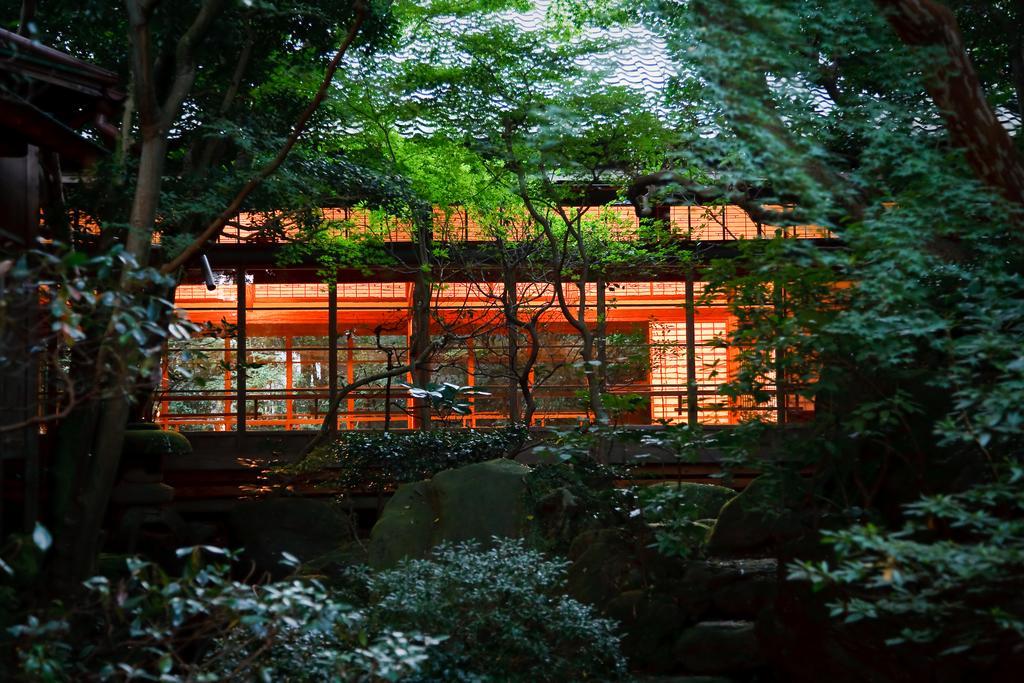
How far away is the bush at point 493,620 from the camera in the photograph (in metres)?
5.88

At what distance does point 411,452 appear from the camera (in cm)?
988

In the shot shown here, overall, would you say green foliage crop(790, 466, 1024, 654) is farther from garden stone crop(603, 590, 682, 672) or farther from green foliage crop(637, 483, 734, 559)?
garden stone crop(603, 590, 682, 672)

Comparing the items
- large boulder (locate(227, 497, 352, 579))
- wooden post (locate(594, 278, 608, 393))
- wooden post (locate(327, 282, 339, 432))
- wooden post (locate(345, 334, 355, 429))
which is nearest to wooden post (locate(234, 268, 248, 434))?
wooden post (locate(327, 282, 339, 432))

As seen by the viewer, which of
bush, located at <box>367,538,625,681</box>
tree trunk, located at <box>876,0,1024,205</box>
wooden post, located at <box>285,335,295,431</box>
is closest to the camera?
tree trunk, located at <box>876,0,1024,205</box>

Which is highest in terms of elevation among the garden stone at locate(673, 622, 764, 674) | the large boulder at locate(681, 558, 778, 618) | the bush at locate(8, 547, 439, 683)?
the bush at locate(8, 547, 439, 683)

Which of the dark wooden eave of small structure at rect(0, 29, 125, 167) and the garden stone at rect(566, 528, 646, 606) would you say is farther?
the garden stone at rect(566, 528, 646, 606)

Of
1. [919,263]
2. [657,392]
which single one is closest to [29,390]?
[919,263]

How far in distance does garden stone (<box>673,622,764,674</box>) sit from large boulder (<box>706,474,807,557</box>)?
2.54 feet

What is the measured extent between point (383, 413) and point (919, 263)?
32.8 feet

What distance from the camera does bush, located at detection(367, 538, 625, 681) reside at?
19.3ft

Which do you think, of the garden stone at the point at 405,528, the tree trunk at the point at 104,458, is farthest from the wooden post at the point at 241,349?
the tree trunk at the point at 104,458

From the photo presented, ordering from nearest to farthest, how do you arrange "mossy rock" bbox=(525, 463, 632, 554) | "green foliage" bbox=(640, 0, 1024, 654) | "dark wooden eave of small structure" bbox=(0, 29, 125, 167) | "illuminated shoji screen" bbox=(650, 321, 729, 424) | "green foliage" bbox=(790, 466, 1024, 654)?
"green foliage" bbox=(790, 466, 1024, 654) < "green foliage" bbox=(640, 0, 1024, 654) < "dark wooden eave of small structure" bbox=(0, 29, 125, 167) < "mossy rock" bbox=(525, 463, 632, 554) < "illuminated shoji screen" bbox=(650, 321, 729, 424)

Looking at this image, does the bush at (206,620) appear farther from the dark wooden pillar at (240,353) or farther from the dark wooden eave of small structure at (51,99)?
the dark wooden pillar at (240,353)

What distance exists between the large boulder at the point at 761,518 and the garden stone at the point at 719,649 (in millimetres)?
775
